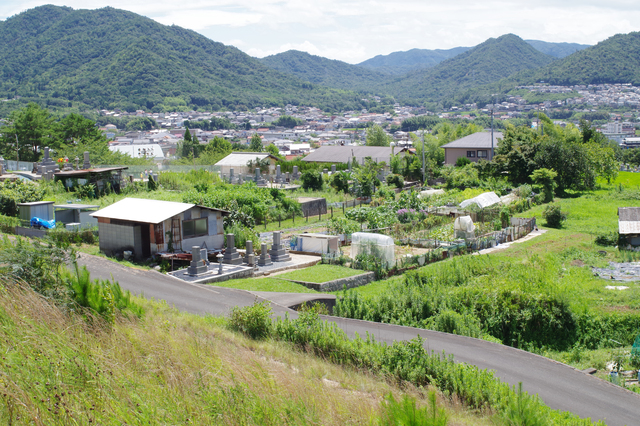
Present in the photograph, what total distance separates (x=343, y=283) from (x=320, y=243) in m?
5.20

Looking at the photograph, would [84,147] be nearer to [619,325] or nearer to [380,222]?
[380,222]

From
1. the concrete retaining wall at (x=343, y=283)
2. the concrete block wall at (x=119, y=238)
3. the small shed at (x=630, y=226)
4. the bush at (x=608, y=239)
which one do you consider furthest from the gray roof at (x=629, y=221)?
the concrete block wall at (x=119, y=238)

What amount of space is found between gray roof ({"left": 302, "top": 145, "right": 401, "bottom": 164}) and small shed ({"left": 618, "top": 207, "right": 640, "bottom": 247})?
40.8m

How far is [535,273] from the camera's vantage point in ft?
62.1

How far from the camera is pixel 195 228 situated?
2558 centimetres

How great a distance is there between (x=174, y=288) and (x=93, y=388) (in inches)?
460

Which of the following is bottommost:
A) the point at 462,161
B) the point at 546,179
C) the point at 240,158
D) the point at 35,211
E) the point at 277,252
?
the point at 277,252

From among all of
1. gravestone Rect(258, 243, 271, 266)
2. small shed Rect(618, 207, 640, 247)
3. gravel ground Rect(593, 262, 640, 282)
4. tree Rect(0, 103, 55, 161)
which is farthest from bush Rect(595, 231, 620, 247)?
tree Rect(0, 103, 55, 161)

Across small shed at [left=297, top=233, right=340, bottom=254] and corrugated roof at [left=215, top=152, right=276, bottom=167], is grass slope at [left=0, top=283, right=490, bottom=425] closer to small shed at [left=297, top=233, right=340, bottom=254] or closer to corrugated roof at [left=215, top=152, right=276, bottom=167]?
small shed at [left=297, top=233, right=340, bottom=254]

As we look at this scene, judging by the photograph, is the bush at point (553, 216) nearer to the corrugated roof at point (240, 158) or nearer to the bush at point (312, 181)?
the bush at point (312, 181)

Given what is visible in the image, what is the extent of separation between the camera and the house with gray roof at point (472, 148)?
218 feet

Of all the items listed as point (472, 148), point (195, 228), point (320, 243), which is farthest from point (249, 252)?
point (472, 148)

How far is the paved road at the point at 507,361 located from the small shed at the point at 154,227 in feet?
18.3

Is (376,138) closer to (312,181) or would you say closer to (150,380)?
(312,181)
